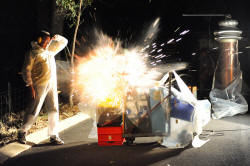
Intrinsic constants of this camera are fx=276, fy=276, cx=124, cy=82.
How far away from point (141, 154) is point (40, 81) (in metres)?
2.60

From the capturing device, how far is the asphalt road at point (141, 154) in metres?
4.68

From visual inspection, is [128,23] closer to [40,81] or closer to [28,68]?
[40,81]

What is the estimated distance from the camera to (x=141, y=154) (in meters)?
5.13

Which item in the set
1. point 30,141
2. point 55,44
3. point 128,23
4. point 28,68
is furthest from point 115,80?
point 128,23

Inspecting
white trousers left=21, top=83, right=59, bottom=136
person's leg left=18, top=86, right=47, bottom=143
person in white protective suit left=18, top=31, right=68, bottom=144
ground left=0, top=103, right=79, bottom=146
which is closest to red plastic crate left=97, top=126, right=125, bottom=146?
person in white protective suit left=18, top=31, right=68, bottom=144

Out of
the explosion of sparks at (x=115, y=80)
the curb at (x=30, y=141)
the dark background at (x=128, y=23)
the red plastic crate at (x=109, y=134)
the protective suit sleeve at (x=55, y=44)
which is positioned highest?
the dark background at (x=128, y=23)

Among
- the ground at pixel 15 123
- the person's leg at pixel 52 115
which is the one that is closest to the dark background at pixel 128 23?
the person's leg at pixel 52 115

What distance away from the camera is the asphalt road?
4680 millimetres

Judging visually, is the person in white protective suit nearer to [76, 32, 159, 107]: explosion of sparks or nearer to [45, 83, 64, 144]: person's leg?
[45, 83, 64, 144]: person's leg

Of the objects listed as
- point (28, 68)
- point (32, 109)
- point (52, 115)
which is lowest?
point (52, 115)

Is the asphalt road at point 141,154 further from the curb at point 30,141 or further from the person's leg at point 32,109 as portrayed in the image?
the person's leg at point 32,109

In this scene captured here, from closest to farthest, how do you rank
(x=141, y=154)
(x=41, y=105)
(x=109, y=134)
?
(x=141, y=154)
(x=109, y=134)
(x=41, y=105)

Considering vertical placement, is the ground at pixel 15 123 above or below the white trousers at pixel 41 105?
below

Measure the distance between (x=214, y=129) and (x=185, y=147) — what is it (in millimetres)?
1820
